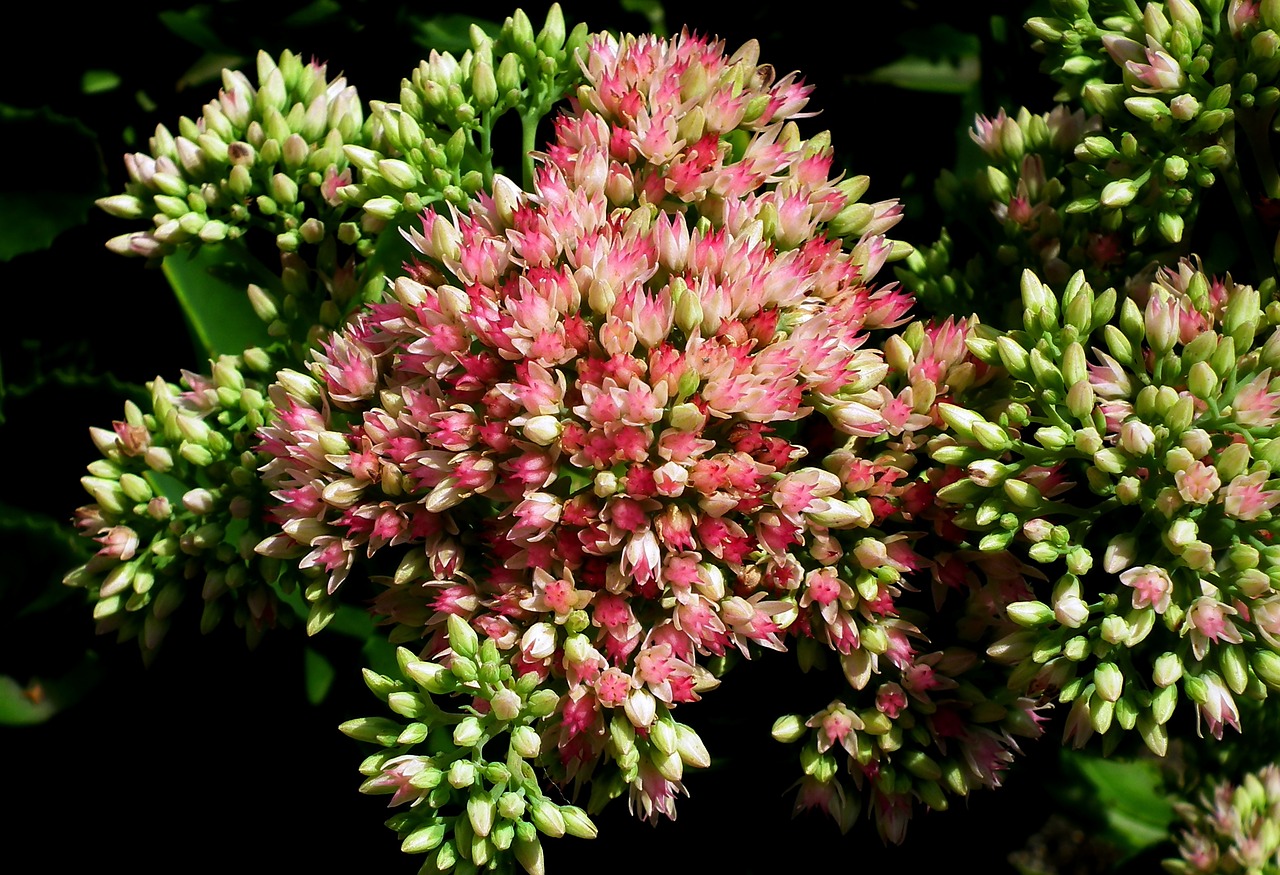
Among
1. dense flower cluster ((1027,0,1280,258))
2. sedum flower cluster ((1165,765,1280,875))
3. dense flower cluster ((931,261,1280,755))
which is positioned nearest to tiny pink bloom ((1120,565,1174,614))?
dense flower cluster ((931,261,1280,755))

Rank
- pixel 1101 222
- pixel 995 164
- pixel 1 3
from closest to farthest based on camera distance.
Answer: pixel 1101 222, pixel 995 164, pixel 1 3

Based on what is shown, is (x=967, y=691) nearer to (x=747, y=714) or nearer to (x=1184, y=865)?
(x=747, y=714)

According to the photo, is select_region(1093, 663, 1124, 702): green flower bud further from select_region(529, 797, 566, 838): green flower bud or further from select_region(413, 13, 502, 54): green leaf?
select_region(413, 13, 502, 54): green leaf

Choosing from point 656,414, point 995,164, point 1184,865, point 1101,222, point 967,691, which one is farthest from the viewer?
point 1184,865

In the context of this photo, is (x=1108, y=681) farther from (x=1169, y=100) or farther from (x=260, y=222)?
(x=260, y=222)

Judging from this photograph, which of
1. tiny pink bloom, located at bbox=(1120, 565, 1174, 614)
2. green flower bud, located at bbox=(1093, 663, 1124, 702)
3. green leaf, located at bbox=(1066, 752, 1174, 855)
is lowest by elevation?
green leaf, located at bbox=(1066, 752, 1174, 855)

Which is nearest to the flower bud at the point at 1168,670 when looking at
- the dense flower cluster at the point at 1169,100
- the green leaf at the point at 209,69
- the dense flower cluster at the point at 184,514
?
the dense flower cluster at the point at 1169,100

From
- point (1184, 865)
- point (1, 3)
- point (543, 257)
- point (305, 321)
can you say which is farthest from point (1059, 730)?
point (1, 3)
